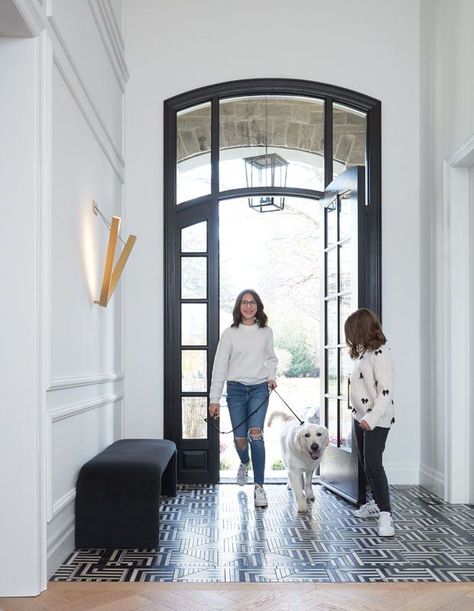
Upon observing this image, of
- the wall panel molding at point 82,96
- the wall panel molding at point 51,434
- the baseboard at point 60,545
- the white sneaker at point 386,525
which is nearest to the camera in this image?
the wall panel molding at point 51,434

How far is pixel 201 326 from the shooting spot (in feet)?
21.1

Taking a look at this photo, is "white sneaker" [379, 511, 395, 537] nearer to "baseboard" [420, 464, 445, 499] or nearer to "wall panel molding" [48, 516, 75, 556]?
"baseboard" [420, 464, 445, 499]

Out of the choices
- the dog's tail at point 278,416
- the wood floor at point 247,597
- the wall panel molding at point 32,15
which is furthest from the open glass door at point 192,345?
the dog's tail at point 278,416

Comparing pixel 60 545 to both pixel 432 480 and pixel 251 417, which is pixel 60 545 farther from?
pixel 432 480

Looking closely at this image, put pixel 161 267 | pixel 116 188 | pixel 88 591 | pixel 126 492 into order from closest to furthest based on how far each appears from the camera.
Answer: pixel 88 591 → pixel 126 492 → pixel 116 188 → pixel 161 267

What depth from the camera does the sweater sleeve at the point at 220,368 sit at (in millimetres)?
5594

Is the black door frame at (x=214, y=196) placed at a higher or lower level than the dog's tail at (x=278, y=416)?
higher

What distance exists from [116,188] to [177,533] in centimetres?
262

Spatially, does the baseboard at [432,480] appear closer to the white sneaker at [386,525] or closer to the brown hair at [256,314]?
the white sneaker at [386,525]

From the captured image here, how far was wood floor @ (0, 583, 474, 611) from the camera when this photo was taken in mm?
3275

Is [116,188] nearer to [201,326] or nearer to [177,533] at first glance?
[201,326]

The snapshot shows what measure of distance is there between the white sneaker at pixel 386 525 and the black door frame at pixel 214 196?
6.70 feet

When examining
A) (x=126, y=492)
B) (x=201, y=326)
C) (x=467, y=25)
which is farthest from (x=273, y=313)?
(x=126, y=492)

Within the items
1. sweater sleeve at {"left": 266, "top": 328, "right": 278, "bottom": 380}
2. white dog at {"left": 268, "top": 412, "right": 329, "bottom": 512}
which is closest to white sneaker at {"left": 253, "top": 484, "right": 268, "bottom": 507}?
white dog at {"left": 268, "top": 412, "right": 329, "bottom": 512}
